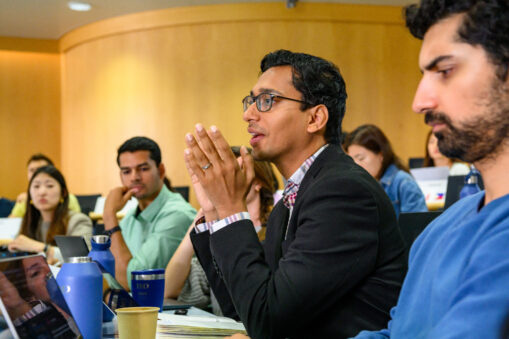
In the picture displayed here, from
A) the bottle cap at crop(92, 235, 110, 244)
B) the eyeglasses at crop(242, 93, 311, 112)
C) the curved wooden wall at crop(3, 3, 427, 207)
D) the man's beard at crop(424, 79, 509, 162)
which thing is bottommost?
the bottle cap at crop(92, 235, 110, 244)

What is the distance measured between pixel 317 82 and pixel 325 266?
61 cm

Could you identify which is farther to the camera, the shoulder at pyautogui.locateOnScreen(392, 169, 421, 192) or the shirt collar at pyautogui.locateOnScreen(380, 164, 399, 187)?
the shirt collar at pyautogui.locateOnScreen(380, 164, 399, 187)

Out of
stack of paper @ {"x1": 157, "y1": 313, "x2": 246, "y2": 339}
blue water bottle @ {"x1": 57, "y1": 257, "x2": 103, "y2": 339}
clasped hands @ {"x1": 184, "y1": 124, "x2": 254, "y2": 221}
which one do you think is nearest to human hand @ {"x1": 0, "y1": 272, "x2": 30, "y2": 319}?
blue water bottle @ {"x1": 57, "y1": 257, "x2": 103, "y2": 339}

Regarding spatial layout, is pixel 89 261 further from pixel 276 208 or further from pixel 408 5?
pixel 408 5

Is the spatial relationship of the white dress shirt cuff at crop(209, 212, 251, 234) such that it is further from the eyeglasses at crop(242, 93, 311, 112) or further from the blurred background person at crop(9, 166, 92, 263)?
the blurred background person at crop(9, 166, 92, 263)

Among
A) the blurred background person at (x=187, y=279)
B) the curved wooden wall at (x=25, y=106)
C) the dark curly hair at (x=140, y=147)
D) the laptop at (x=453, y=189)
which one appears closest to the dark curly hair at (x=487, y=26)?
the blurred background person at (x=187, y=279)

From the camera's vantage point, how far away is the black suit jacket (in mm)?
1214

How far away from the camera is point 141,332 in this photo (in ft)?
3.61

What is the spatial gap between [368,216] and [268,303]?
0.96ft

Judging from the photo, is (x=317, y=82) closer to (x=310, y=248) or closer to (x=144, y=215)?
(x=310, y=248)

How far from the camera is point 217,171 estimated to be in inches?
54.2

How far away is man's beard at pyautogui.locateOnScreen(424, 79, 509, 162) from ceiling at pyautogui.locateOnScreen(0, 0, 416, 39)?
7344mm

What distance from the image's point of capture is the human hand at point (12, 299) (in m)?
0.91

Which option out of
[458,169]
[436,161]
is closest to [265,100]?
[458,169]
